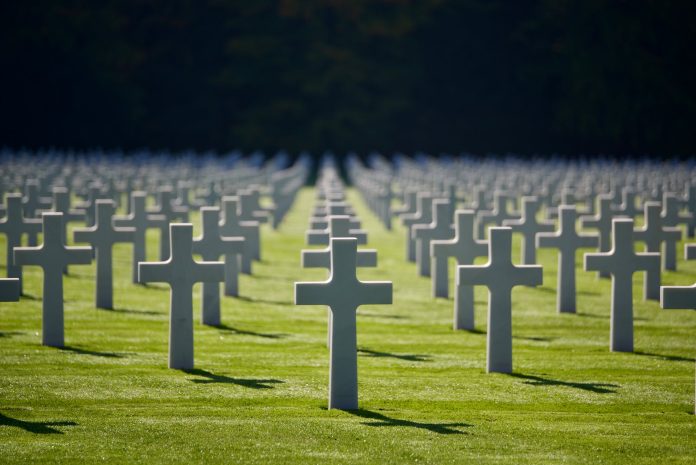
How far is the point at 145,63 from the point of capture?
78938mm

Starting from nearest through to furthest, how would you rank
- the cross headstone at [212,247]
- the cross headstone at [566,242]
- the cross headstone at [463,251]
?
1. the cross headstone at [463,251]
2. the cross headstone at [212,247]
3. the cross headstone at [566,242]

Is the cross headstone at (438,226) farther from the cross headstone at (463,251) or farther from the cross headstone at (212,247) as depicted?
the cross headstone at (212,247)

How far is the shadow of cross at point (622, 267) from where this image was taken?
37.0ft

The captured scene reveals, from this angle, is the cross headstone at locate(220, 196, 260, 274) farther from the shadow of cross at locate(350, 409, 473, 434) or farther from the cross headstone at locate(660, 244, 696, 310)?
the cross headstone at locate(660, 244, 696, 310)

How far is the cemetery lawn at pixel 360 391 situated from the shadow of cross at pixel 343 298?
30cm

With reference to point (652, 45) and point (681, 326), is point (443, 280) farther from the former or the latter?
point (652, 45)

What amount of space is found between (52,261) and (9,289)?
7.95 feet

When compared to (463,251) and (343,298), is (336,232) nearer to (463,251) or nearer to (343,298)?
(463,251)

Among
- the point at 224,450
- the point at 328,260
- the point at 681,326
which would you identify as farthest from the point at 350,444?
the point at 681,326

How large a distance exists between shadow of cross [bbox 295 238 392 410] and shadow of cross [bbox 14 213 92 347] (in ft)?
10.3

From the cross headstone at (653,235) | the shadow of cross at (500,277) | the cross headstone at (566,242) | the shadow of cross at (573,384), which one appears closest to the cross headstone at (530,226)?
the cross headstone at (653,235)

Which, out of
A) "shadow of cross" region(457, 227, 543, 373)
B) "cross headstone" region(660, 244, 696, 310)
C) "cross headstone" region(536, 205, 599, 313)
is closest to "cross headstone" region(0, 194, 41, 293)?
"cross headstone" region(536, 205, 599, 313)

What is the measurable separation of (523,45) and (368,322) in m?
65.5

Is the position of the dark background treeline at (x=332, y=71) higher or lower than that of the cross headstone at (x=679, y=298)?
higher
